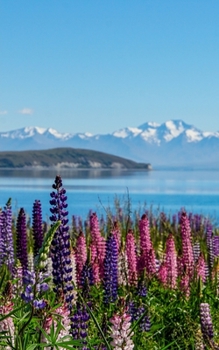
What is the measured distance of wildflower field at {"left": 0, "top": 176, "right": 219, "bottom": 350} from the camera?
379 centimetres

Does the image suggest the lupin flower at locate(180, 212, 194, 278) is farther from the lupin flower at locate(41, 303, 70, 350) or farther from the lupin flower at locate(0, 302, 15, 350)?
the lupin flower at locate(0, 302, 15, 350)

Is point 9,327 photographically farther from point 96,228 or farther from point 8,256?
point 96,228

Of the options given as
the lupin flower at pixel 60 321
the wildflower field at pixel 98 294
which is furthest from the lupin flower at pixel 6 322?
the lupin flower at pixel 60 321

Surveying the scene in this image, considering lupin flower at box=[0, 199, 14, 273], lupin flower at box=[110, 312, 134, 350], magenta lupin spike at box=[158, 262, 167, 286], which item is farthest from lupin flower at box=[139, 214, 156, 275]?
lupin flower at box=[110, 312, 134, 350]

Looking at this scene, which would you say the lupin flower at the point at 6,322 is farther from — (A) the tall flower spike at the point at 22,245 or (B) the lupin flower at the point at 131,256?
(B) the lupin flower at the point at 131,256

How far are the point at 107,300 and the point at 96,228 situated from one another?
278 centimetres

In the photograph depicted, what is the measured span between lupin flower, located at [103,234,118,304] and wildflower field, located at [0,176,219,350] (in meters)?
0.01

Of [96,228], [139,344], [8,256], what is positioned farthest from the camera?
[96,228]

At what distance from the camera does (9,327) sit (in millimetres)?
3984

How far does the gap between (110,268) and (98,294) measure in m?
1.43

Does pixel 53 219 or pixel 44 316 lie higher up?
pixel 53 219

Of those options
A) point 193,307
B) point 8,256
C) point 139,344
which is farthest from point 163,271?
point 139,344

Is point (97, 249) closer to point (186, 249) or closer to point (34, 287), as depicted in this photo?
point (186, 249)

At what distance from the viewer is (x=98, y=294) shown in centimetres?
924
